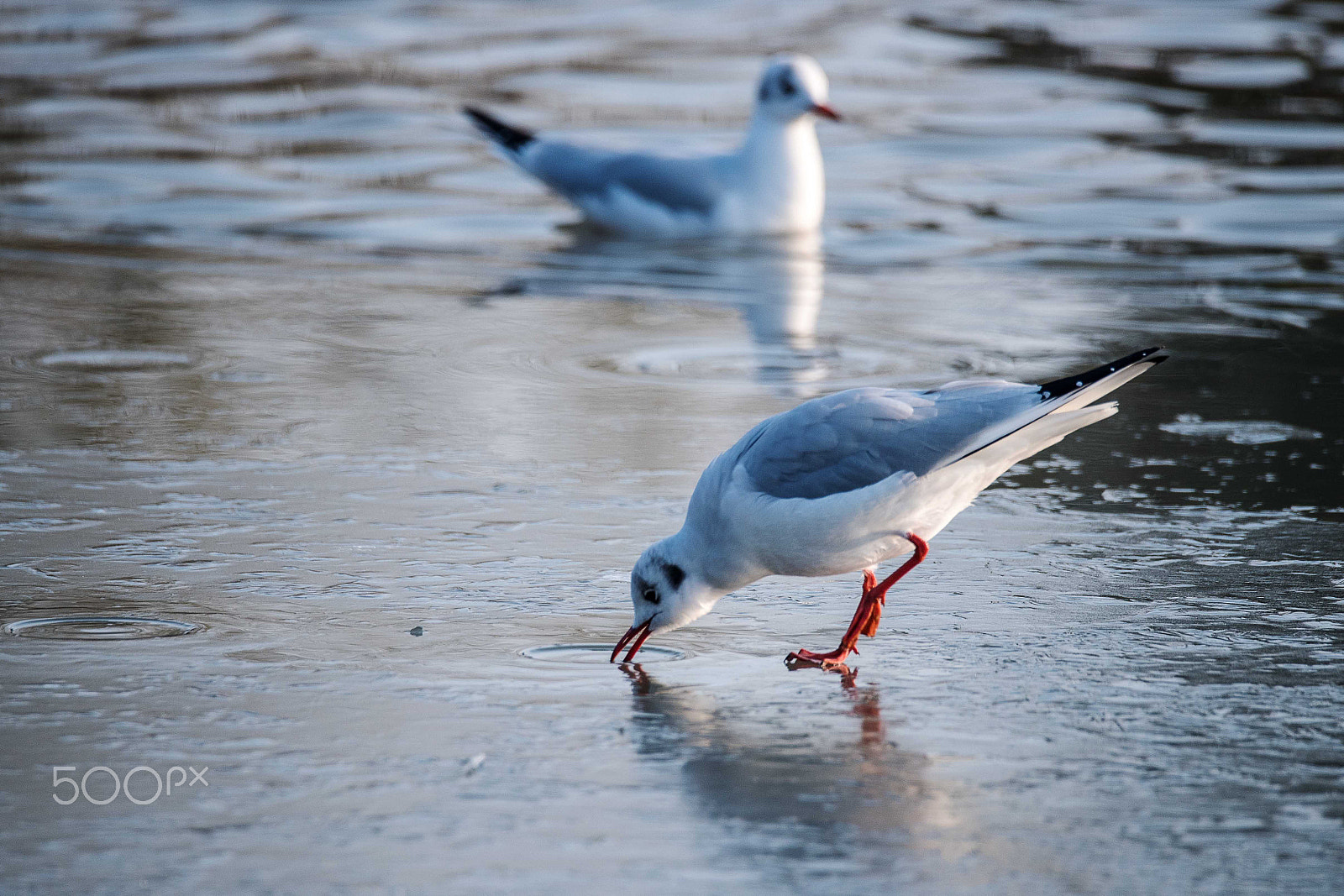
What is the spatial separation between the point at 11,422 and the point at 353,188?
21.6ft

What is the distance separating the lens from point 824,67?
17.7m

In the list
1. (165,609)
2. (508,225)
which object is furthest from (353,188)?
(165,609)

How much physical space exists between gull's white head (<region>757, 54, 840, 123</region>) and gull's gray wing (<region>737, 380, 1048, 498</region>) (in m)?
6.93

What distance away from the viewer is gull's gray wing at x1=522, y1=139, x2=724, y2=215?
1139 centimetres

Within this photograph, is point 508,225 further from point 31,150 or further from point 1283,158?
point 1283,158

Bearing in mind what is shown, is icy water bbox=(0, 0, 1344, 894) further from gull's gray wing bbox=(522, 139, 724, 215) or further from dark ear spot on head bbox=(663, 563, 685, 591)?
gull's gray wing bbox=(522, 139, 724, 215)

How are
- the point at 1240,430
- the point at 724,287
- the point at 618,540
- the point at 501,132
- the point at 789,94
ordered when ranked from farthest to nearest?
the point at 501,132
the point at 789,94
the point at 724,287
the point at 1240,430
the point at 618,540

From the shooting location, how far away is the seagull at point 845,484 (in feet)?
15.1

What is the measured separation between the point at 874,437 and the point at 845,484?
146 millimetres

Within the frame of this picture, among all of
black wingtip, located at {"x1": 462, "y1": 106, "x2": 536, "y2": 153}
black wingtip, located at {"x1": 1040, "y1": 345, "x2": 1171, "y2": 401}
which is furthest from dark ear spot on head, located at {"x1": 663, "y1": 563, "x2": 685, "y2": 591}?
black wingtip, located at {"x1": 462, "y1": 106, "x2": 536, "y2": 153}

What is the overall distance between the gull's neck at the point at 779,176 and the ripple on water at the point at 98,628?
7241 mm

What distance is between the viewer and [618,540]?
5.50 metres

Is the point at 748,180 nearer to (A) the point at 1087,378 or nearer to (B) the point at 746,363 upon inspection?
(B) the point at 746,363

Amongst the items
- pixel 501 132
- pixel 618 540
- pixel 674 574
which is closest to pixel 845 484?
pixel 674 574
